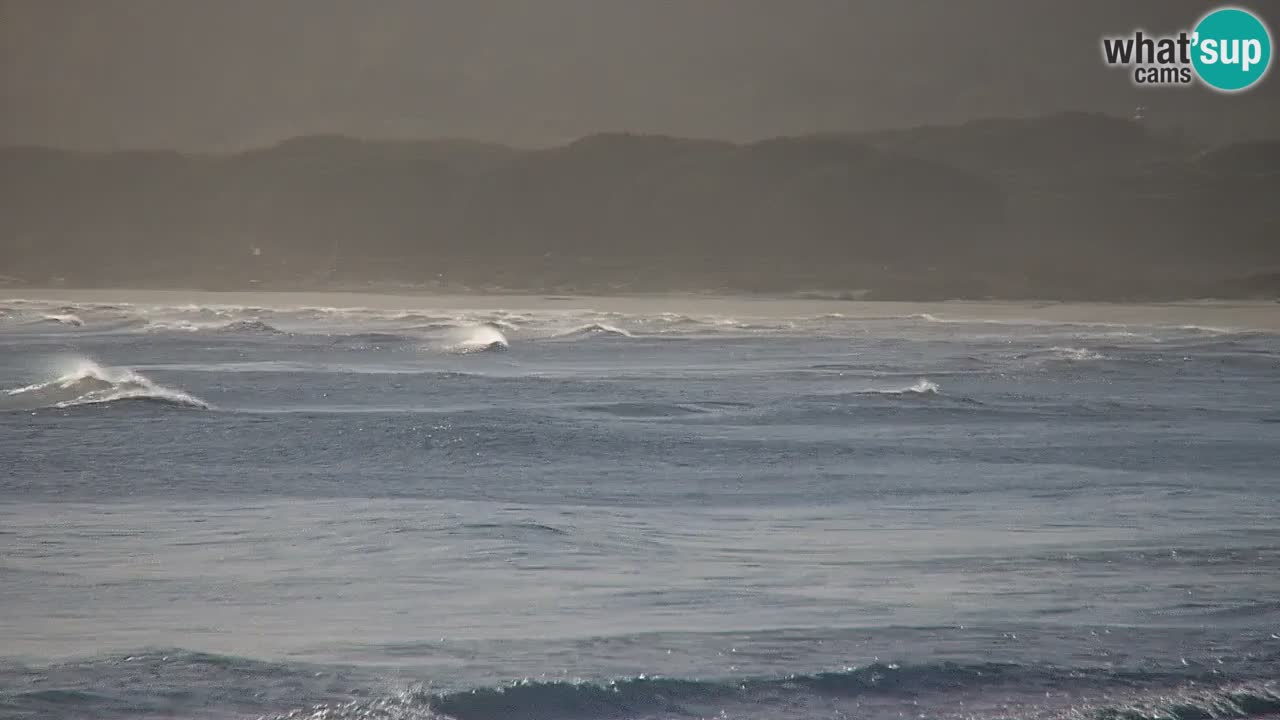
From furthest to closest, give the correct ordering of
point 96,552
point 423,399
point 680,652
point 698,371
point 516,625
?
point 698,371 < point 423,399 < point 96,552 < point 516,625 < point 680,652

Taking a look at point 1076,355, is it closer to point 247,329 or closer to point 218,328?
point 247,329

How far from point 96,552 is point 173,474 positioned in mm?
6351

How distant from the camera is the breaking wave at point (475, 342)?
6169cm

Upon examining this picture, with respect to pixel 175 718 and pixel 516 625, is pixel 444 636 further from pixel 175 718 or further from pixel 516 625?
pixel 175 718

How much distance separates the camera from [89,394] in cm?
2980

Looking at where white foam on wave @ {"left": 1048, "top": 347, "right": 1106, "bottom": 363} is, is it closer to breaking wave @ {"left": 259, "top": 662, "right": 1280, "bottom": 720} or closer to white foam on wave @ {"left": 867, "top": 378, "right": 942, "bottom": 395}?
white foam on wave @ {"left": 867, "top": 378, "right": 942, "bottom": 395}

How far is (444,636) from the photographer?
30.9 feet

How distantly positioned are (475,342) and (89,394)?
36932 millimetres

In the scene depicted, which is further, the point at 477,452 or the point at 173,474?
the point at 477,452

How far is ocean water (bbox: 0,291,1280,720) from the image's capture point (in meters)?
8.30

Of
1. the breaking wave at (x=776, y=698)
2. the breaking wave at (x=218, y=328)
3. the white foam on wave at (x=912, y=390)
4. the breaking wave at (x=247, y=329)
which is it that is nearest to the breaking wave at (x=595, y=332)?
the breaking wave at (x=218, y=328)

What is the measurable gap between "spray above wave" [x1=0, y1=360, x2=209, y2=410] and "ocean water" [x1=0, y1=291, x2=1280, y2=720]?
0.48 feet

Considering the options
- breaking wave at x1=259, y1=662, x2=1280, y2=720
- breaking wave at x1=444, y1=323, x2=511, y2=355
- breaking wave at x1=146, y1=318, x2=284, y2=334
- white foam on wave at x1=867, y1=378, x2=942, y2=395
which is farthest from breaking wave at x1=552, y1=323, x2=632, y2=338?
breaking wave at x1=259, y1=662, x2=1280, y2=720

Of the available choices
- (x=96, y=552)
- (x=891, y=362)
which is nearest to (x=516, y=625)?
(x=96, y=552)
